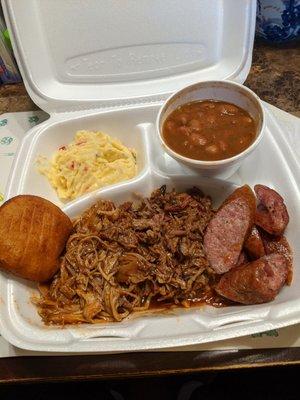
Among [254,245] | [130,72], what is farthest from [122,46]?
[254,245]

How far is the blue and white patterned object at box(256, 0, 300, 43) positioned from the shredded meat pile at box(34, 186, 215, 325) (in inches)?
65.0

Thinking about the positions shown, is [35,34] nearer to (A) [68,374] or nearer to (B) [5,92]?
(B) [5,92]

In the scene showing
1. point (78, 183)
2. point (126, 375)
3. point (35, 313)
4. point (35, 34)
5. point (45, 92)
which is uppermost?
point (35, 34)

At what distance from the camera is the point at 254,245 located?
1.78 meters

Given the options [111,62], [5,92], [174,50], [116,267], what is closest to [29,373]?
[116,267]

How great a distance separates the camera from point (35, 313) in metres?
1.70

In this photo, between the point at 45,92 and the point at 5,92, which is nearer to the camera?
the point at 45,92

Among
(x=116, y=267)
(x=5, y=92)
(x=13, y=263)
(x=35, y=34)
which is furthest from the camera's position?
(x=5, y=92)

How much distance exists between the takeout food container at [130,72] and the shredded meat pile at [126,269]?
6.3 inches

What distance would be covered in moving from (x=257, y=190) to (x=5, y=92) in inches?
79.4

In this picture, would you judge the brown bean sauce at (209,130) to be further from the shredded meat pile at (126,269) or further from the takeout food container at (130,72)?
the shredded meat pile at (126,269)

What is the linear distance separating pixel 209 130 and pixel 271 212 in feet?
1.59

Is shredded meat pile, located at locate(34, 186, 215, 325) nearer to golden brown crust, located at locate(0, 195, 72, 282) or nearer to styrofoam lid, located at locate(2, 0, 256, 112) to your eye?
golden brown crust, located at locate(0, 195, 72, 282)

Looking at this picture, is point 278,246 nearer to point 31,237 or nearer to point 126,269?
point 126,269
